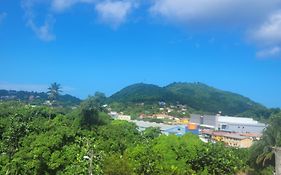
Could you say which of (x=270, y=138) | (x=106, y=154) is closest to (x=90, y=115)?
(x=106, y=154)

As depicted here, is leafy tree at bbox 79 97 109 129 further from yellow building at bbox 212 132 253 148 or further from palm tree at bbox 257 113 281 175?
yellow building at bbox 212 132 253 148

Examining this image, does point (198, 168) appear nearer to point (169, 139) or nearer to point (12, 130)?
point (169, 139)

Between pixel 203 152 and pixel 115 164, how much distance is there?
10868 millimetres

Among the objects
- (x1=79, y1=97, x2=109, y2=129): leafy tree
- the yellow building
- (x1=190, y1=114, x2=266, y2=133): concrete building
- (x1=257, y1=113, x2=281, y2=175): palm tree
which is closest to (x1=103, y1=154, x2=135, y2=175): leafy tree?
(x1=257, y1=113, x2=281, y2=175): palm tree

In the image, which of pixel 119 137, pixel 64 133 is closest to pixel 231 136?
pixel 119 137

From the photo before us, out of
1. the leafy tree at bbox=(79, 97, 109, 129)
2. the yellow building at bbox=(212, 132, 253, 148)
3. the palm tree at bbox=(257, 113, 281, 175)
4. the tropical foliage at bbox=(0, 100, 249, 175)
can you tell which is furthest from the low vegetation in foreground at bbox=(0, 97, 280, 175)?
the yellow building at bbox=(212, 132, 253, 148)

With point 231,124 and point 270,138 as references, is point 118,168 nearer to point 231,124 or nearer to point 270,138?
point 270,138

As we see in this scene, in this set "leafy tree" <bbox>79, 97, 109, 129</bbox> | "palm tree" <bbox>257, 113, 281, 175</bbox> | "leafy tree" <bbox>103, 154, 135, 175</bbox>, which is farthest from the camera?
"leafy tree" <bbox>79, 97, 109, 129</bbox>

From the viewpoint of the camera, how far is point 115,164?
3359 cm

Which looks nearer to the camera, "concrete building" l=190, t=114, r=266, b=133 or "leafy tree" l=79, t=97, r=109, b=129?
"leafy tree" l=79, t=97, r=109, b=129

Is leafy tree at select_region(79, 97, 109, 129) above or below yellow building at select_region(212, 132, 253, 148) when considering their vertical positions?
above

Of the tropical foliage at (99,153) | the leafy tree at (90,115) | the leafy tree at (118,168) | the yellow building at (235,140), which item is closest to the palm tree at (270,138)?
the tropical foliage at (99,153)

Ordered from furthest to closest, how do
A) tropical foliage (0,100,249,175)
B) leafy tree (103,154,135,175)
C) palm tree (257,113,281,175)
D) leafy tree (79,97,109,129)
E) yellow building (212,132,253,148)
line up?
yellow building (212,132,253,148)
leafy tree (79,97,109,129)
palm tree (257,113,281,175)
tropical foliage (0,100,249,175)
leafy tree (103,154,135,175)

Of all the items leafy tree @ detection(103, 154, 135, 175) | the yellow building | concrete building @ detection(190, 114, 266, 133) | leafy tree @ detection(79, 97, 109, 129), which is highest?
concrete building @ detection(190, 114, 266, 133)
